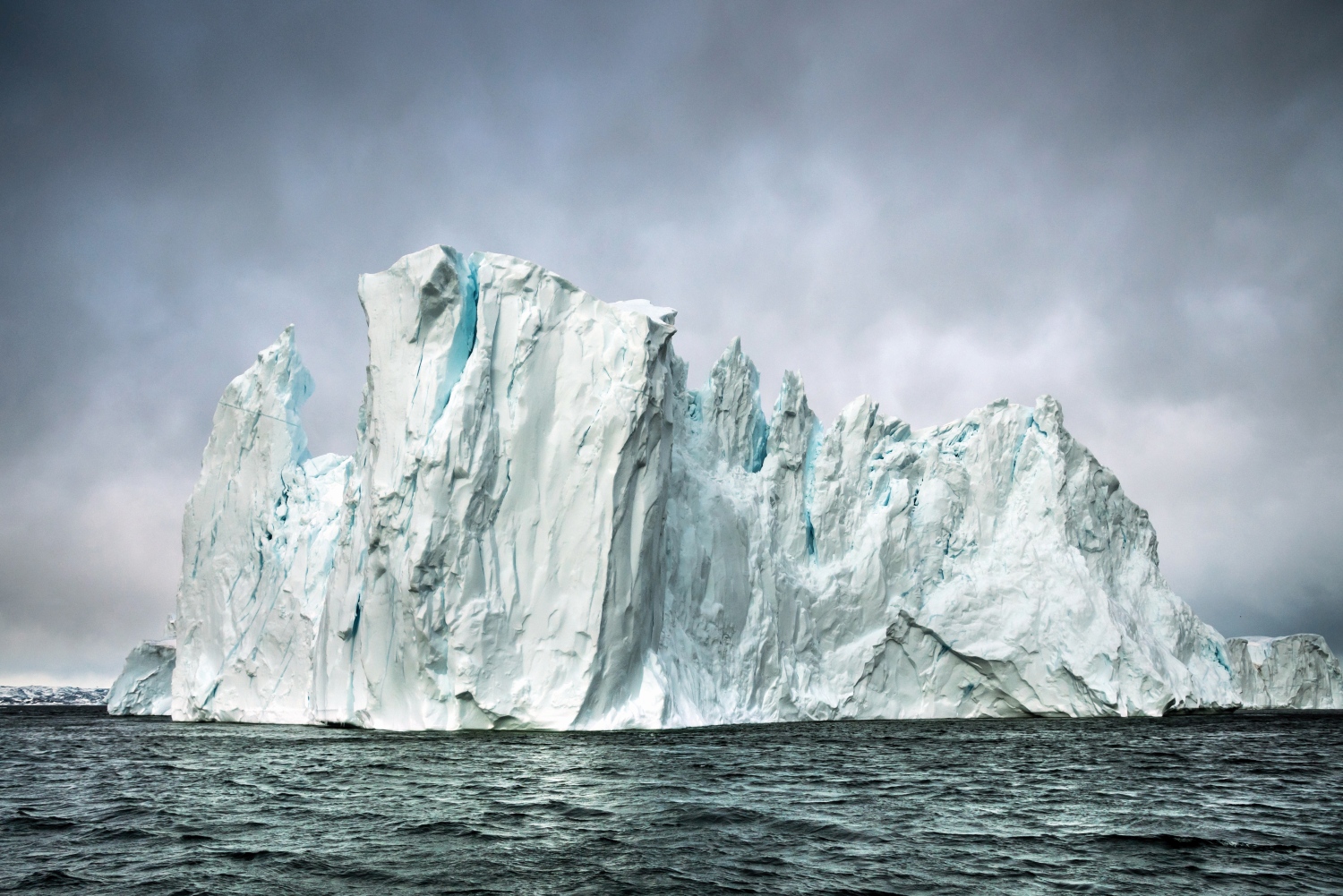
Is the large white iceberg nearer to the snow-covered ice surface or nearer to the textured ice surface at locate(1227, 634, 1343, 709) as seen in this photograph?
the textured ice surface at locate(1227, 634, 1343, 709)

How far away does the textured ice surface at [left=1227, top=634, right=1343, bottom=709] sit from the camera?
48344mm

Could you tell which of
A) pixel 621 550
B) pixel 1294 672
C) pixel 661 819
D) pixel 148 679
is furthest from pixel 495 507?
pixel 1294 672

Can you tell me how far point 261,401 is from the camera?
26.1 meters

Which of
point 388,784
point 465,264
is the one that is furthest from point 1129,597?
point 388,784

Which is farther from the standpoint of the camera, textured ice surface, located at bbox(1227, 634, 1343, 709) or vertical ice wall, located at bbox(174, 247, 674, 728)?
textured ice surface, located at bbox(1227, 634, 1343, 709)

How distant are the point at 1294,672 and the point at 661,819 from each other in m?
52.7

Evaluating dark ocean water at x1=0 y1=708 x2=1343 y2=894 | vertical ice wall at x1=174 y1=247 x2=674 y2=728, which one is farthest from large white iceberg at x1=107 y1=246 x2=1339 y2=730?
dark ocean water at x1=0 y1=708 x2=1343 y2=894

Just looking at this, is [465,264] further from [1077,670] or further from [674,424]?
[1077,670]

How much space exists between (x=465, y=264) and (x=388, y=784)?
12.9 metres

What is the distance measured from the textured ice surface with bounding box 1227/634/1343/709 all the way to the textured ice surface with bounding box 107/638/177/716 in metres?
49.0

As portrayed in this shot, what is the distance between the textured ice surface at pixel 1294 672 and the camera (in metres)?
48.3

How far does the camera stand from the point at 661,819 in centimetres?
842

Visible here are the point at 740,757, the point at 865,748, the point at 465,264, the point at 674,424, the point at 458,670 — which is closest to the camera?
the point at 740,757

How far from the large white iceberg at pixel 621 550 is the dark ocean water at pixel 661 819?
12.5 ft
